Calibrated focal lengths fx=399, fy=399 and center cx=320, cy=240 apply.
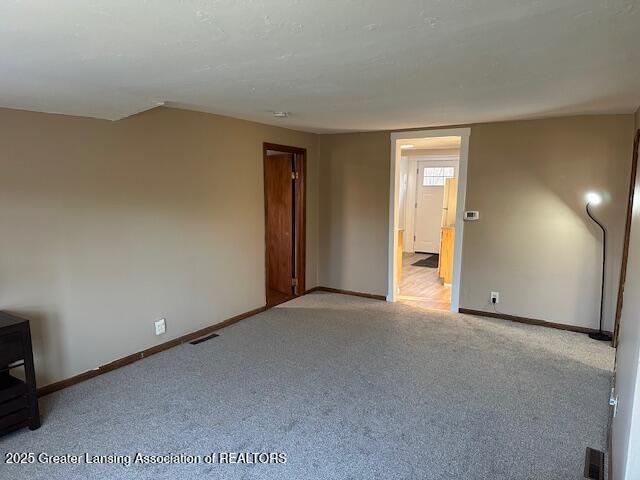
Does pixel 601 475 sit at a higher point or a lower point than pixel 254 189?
lower

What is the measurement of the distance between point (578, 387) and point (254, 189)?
3.51m

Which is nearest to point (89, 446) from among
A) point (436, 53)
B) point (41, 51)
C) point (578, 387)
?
point (41, 51)

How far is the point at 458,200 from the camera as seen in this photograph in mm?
4621

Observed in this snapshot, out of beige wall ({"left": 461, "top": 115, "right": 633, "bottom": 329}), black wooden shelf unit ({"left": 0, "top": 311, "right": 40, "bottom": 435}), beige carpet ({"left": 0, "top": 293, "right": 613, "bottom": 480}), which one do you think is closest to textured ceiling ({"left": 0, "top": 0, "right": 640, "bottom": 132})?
beige wall ({"left": 461, "top": 115, "right": 633, "bottom": 329})

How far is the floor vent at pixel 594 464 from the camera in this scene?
6.89 ft

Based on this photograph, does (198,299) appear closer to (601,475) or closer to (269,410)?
(269,410)

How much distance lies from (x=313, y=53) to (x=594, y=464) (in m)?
2.59

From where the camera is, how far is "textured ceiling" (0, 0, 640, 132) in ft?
4.27

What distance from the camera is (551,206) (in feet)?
13.6

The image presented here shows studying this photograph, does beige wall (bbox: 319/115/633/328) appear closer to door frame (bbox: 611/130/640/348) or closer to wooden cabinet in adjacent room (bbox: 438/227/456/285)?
door frame (bbox: 611/130/640/348)

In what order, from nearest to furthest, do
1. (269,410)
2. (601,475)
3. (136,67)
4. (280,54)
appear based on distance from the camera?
(280,54) < (136,67) < (601,475) < (269,410)

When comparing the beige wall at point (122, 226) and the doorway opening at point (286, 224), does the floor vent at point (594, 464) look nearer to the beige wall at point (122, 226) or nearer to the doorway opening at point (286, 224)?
the beige wall at point (122, 226)

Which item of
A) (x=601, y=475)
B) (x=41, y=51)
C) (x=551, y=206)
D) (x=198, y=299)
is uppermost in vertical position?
(x=41, y=51)

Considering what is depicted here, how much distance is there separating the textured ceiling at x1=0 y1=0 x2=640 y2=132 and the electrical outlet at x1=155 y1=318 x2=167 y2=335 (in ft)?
5.89
